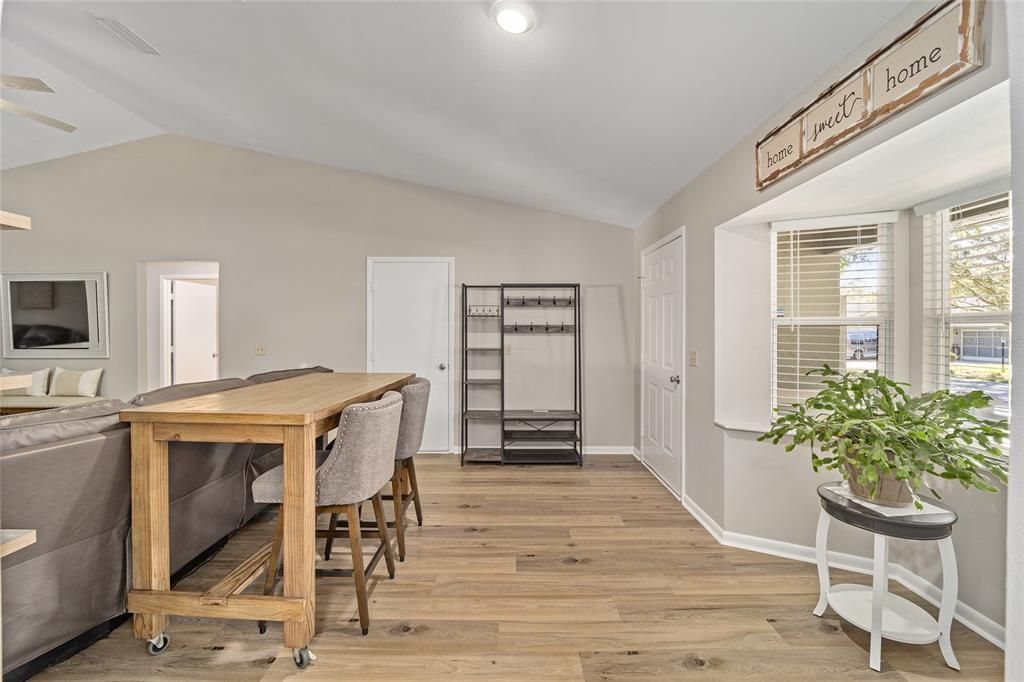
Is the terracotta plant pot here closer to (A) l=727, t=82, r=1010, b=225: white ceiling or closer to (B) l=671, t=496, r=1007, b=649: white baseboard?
(B) l=671, t=496, r=1007, b=649: white baseboard

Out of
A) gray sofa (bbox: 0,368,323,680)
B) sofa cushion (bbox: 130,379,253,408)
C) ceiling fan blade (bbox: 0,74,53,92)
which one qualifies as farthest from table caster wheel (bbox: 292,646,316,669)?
ceiling fan blade (bbox: 0,74,53,92)

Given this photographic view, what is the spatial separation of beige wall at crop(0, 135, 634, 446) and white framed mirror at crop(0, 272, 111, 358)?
13cm

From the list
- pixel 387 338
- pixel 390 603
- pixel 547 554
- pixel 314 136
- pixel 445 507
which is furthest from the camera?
pixel 387 338

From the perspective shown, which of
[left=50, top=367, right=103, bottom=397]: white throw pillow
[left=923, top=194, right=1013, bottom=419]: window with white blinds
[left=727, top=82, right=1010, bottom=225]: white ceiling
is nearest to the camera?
[left=727, top=82, right=1010, bottom=225]: white ceiling

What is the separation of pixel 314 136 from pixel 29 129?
2.65m

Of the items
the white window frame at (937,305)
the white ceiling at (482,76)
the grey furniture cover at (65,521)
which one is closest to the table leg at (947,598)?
the white window frame at (937,305)

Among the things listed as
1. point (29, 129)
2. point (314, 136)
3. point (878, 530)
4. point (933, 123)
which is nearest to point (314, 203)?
point (314, 136)

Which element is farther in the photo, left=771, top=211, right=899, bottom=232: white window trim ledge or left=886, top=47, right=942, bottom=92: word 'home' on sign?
left=771, top=211, right=899, bottom=232: white window trim ledge

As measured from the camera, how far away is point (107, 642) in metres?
1.78

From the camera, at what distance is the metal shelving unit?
14.1 ft

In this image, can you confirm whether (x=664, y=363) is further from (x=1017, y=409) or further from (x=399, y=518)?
(x=1017, y=409)

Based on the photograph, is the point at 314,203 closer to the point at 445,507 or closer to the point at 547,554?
the point at 445,507

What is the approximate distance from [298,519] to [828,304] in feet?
9.35

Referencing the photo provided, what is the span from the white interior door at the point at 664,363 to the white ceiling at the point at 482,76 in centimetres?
55
